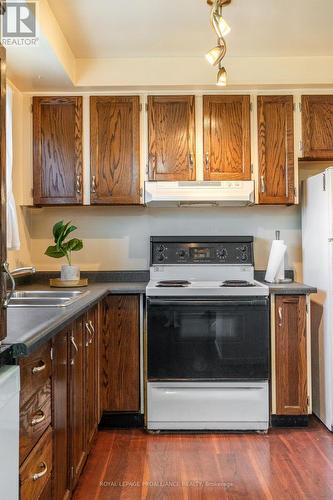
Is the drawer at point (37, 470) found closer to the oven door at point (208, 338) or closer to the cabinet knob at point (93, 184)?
the oven door at point (208, 338)

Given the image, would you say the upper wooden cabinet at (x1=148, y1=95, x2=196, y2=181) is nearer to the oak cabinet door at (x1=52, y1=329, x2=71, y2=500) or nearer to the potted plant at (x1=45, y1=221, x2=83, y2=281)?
the potted plant at (x1=45, y1=221, x2=83, y2=281)

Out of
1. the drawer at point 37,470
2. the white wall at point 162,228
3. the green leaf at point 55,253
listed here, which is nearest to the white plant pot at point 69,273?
the green leaf at point 55,253

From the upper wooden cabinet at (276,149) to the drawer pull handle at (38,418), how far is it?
81.8 inches

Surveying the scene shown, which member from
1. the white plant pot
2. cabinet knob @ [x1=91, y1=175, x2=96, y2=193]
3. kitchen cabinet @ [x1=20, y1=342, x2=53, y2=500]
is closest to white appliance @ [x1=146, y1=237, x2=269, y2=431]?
the white plant pot

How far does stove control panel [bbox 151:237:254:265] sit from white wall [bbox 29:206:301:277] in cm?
15

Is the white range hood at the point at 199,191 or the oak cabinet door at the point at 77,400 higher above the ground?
the white range hood at the point at 199,191

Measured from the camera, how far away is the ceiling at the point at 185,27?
2.23m

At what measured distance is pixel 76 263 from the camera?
3.22 m

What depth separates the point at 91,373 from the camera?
2289 mm

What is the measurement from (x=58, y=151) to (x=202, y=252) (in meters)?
1.27

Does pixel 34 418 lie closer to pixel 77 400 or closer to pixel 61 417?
pixel 61 417

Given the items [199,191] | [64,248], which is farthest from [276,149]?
[64,248]

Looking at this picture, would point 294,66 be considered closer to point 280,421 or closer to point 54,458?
point 280,421

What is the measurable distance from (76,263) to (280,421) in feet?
6.07
